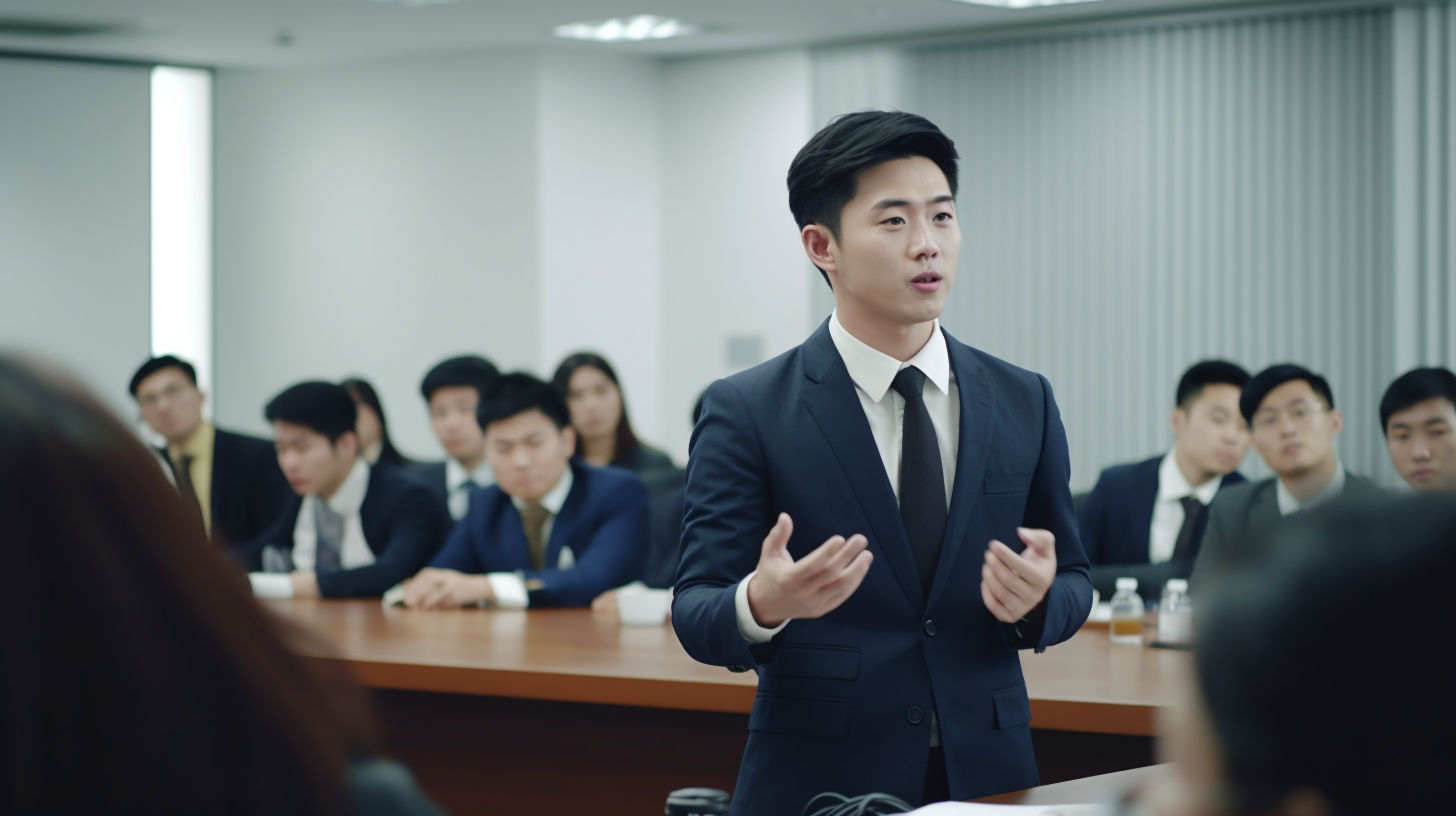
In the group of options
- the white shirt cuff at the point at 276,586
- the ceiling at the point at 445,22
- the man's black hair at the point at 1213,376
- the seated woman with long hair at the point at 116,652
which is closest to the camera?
the seated woman with long hair at the point at 116,652

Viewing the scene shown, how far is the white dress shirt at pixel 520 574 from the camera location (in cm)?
455

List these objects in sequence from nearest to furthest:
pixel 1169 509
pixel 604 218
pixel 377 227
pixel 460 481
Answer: pixel 1169 509
pixel 460 481
pixel 604 218
pixel 377 227

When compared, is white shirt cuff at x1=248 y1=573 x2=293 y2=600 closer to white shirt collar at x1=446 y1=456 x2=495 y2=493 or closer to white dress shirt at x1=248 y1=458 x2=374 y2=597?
white dress shirt at x1=248 y1=458 x2=374 y2=597

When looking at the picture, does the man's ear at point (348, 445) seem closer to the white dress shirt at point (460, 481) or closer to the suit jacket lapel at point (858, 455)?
the white dress shirt at point (460, 481)

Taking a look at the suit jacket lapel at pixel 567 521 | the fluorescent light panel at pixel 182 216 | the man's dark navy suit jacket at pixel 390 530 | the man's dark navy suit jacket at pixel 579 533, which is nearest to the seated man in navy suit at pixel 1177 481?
the man's dark navy suit jacket at pixel 579 533

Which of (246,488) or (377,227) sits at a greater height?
(377,227)

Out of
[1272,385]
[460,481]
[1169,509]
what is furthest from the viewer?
[460,481]

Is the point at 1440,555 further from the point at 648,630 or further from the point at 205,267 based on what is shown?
the point at 205,267

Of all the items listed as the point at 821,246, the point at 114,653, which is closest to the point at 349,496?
the point at 821,246

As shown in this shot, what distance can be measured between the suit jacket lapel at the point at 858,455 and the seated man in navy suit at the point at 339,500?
3.21 m

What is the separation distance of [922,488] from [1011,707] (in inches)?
13.0

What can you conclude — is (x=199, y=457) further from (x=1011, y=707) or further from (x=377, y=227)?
(x=1011, y=707)

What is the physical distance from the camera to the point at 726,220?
884 centimetres

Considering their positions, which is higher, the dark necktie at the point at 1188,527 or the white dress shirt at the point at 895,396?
the white dress shirt at the point at 895,396
